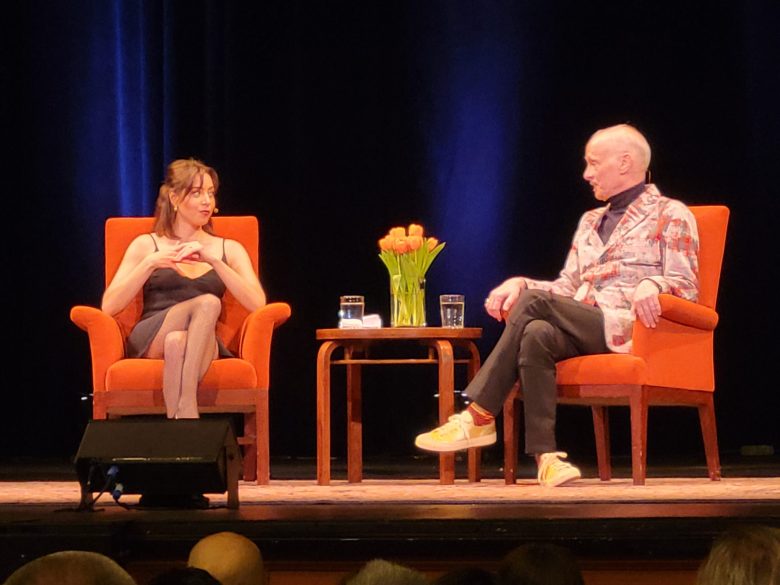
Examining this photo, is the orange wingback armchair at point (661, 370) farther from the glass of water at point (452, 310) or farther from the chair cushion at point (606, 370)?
the glass of water at point (452, 310)

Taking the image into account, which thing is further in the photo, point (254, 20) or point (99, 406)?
point (254, 20)

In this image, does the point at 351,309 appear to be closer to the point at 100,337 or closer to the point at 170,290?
the point at 170,290

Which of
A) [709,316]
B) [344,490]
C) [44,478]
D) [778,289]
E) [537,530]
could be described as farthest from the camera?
[778,289]

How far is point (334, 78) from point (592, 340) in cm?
227

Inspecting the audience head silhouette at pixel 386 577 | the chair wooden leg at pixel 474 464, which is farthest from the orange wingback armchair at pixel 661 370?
the audience head silhouette at pixel 386 577

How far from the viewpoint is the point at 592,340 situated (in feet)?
13.6

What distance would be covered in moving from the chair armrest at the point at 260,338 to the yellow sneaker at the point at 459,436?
655 mm

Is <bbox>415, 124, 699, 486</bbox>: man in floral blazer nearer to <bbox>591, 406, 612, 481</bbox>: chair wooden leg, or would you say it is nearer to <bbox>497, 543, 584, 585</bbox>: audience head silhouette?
<bbox>591, 406, 612, 481</bbox>: chair wooden leg

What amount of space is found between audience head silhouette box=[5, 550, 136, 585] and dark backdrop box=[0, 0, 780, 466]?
4.40 meters

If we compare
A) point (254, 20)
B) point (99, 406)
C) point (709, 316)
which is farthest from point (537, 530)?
point (254, 20)

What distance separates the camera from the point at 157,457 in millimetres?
2938

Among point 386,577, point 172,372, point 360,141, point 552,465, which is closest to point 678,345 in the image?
point 552,465

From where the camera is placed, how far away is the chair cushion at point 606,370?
406 centimetres

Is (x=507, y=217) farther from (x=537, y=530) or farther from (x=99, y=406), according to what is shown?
(x=537, y=530)
